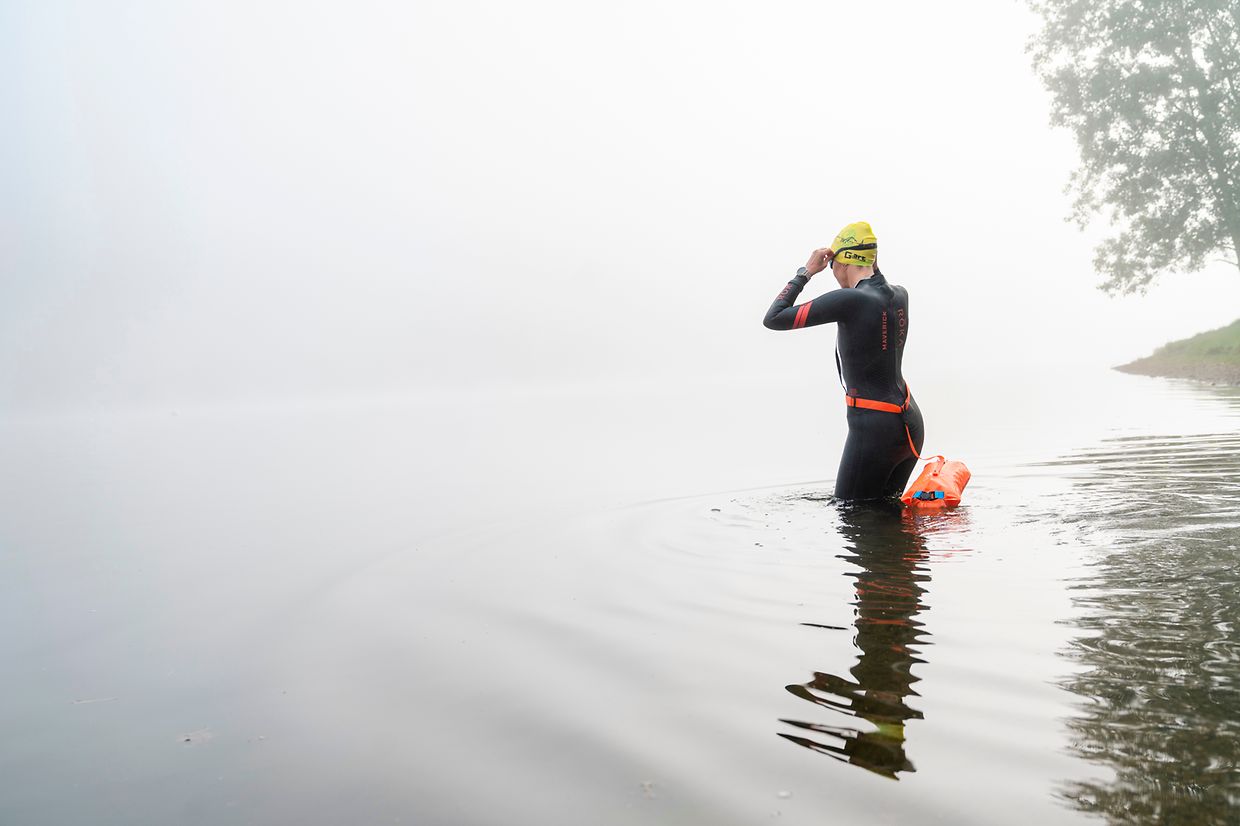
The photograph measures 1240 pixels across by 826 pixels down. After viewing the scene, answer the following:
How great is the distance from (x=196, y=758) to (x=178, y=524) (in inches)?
314

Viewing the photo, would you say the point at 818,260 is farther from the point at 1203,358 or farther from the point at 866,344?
the point at 1203,358

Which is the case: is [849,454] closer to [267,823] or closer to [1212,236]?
[267,823]

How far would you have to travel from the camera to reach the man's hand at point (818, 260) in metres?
8.30

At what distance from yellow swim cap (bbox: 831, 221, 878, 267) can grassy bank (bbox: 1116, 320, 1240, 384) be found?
23.5 meters

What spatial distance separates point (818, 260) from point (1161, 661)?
5.20 m

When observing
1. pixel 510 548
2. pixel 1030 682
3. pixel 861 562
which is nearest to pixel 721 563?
pixel 861 562

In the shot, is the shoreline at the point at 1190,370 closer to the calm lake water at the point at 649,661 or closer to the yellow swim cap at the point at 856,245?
the calm lake water at the point at 649,661

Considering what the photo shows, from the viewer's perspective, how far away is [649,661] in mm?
4449

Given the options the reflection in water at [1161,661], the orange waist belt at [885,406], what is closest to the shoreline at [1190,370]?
the orange waist belt at [885,406]

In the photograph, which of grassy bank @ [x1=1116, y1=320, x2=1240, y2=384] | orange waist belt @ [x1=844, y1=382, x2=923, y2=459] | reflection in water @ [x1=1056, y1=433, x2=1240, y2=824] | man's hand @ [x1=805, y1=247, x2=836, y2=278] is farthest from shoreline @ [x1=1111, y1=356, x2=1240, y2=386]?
reflection in water @ [x1=1056, y1=433, x2=1240, y2=824]

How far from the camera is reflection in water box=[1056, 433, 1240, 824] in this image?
2.66 m

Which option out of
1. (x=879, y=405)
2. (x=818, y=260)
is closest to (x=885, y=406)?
(x=879, y=405)

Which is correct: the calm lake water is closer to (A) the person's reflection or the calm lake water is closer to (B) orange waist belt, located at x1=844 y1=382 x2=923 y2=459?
(A) the person's reflection

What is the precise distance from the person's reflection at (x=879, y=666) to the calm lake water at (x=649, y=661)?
0.02 metres
